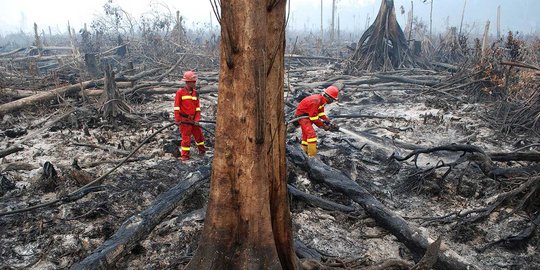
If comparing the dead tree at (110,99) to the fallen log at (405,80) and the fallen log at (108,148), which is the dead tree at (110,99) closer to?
the fallen log at (108,148)

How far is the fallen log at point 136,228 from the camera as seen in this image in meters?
2.84

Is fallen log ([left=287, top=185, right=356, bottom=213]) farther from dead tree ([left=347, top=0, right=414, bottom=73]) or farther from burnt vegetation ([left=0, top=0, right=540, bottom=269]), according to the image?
dead tree ([left=347, top=0, right=414, bottom=73])

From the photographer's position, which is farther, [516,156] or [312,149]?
[312,149]

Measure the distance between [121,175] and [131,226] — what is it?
2064 millimetres

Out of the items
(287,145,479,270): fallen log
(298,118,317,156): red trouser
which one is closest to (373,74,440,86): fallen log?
(298,118,317,156): red trouser

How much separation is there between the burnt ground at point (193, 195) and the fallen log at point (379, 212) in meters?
0.15

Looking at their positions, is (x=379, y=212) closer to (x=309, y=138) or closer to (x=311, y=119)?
(x=309, y=138)

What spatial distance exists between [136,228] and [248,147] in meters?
1.92

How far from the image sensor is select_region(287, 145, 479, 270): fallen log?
10.0 feet

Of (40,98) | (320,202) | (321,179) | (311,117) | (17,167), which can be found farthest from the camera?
(40,98)

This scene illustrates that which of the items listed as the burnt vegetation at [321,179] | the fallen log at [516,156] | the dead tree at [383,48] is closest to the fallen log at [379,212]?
the burnt vegetation at [321,179]

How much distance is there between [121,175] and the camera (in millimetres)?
5152

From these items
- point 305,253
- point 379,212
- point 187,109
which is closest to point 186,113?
point 187,109

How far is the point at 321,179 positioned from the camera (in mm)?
4938
